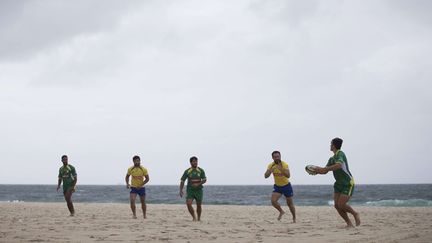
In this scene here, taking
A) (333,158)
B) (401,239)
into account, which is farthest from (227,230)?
(401,239)

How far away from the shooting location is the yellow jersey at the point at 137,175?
12.4 m

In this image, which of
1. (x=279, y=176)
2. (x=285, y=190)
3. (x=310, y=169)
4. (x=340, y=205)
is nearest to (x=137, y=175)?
(x=279, y=176)

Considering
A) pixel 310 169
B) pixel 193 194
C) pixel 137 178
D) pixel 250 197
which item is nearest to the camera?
pixel 310 169

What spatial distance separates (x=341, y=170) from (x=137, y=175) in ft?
19.3

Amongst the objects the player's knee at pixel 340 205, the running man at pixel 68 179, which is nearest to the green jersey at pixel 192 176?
the running man at pixel 68 179

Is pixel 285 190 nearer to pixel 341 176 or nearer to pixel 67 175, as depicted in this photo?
pixel 341 176

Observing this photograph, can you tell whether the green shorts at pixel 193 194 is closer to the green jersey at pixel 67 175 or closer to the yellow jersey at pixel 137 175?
the yellow jersey at pixel 137 175

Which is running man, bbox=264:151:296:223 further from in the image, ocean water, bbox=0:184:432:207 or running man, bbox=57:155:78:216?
ocean water, bbox=0:184:432:207

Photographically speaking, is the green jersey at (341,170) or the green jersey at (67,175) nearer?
the green jersey at (341,170)

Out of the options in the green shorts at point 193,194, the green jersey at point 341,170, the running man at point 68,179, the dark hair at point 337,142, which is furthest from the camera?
the running man at point 68,179

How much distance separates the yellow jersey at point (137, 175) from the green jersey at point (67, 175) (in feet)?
6.19

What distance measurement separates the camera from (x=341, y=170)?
28.7ft

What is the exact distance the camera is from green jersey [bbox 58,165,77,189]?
13.1 metres

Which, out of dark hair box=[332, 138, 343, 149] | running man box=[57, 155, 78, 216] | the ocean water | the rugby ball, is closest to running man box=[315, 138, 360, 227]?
dark hair box=[332, 138, 343, 149]
